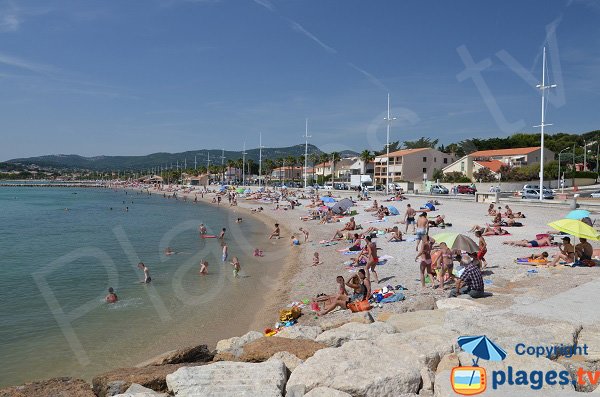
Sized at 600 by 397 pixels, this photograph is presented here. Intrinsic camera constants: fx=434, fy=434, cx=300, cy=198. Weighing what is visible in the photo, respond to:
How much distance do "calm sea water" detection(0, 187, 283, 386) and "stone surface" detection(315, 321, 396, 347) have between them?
4646 mm

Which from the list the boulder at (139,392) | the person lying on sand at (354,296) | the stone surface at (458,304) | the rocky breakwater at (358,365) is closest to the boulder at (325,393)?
the rocky breakwater at (358,365)

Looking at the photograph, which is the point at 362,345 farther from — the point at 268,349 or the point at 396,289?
the point at 396,289

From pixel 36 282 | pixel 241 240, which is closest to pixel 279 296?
pixel 36 282

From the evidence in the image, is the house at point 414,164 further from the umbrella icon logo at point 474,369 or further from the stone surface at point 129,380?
the stone surface at point 129,380

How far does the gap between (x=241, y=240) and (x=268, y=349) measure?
21409 millimetres

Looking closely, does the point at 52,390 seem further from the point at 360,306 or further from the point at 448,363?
the point at 360,306

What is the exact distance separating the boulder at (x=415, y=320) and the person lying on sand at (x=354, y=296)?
2483mm

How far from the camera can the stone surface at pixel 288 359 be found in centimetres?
585

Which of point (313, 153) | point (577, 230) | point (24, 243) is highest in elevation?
point (313, 153)

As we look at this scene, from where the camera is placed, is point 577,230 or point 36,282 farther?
point 36,282

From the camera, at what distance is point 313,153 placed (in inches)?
4230

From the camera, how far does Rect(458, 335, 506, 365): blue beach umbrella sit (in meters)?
5.07

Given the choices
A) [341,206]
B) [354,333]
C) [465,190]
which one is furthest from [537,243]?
[465,190]

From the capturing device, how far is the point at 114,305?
1342 centimetres
